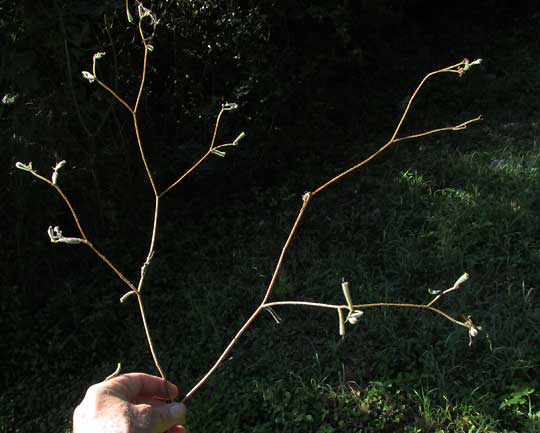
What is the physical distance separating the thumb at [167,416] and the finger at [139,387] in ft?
0.35

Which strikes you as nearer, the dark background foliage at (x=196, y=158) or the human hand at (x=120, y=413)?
the human hand at (x=120, y=413)

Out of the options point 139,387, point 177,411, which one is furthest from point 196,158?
point 177,411

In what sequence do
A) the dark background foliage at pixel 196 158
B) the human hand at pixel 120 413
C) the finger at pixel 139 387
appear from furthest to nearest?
the dark background foliage at pixel 196 158 < the finger at pixel 139 387 < the human hand at pixel 120 413

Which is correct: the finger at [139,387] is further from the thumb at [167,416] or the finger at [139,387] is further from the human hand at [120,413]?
the thumb at [167,416]

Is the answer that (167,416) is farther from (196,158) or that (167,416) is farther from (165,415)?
(196,158)

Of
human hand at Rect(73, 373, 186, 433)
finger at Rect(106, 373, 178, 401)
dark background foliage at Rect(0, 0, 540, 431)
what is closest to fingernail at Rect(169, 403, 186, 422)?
human hand at Rect(73, 373, 186, 433)

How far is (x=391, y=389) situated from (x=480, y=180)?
68.0 inches

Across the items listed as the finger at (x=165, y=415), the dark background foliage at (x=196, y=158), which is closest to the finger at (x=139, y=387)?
the finger at (x=165, y=415)

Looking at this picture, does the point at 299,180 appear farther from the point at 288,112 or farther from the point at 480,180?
the point at 480,180

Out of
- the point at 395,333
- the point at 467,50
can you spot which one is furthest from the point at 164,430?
the point at 467,50

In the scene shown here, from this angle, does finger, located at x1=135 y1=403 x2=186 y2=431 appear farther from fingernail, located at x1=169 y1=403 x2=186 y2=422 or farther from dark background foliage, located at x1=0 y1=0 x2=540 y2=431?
dark background foliage, located at x1=0 y1=0 x2=540 y2=431

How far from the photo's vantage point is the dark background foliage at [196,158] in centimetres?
317

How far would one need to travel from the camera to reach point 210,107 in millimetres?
3924

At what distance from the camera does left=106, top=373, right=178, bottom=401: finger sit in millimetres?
1460
